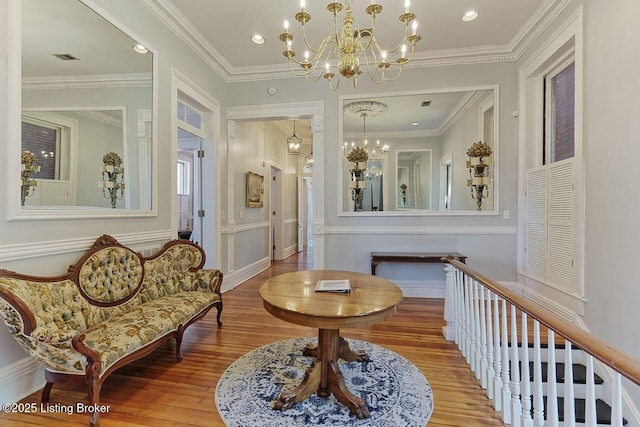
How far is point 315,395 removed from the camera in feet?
6.61

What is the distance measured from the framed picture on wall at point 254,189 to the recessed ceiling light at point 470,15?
3693 mm

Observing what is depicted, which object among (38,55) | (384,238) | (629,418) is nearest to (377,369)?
(629,418)

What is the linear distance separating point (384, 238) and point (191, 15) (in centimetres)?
353

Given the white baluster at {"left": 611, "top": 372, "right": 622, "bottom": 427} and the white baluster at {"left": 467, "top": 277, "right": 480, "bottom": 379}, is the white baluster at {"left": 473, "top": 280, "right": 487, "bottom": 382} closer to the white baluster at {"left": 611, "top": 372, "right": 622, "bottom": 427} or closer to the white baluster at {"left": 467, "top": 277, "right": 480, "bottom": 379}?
the white baluster at {"left": 467, "top": 277, "right": 480, "bottom": 379}

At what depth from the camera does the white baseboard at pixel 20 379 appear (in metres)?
1.92

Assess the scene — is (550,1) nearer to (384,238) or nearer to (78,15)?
(384,238)

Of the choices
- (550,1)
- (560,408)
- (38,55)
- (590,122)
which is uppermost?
(550,1)

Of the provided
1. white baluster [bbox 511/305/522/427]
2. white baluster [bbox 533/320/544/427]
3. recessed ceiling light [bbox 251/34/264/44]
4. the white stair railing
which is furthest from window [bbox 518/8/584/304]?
recessed ceiling light [bbox 251/34/264/44]

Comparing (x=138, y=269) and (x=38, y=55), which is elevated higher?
(x=38, y=55)

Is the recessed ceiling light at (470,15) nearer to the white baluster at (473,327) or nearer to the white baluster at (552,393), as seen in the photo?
the white baluster at (473,327)

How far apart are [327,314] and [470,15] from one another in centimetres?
351

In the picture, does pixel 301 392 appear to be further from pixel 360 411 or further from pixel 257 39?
pixel 257 39

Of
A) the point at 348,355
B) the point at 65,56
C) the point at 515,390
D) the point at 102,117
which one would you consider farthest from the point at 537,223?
the point at 65,56

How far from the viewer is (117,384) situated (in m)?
2.15
